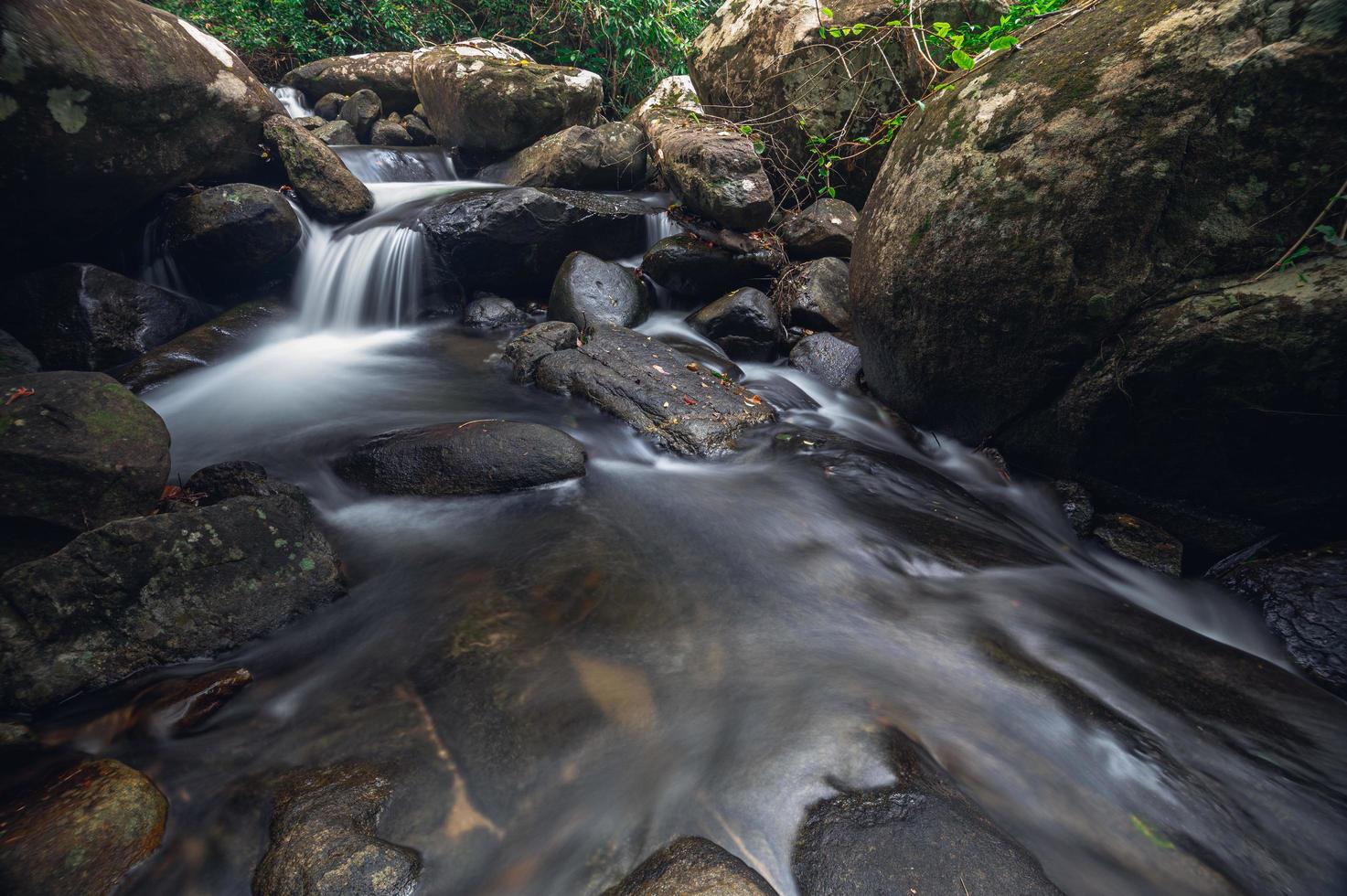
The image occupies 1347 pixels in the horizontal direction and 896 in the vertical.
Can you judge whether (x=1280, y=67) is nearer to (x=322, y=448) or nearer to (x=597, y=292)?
(x=597, y=292)

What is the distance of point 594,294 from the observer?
23.0 feet

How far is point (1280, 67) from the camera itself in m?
2.87

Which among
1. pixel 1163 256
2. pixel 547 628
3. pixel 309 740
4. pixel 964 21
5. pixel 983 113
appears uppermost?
pixel 964 21

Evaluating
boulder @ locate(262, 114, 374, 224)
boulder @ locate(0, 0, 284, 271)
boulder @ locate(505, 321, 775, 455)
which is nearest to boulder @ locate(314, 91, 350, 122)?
boulder @ locate(262, 114, 374, 224)

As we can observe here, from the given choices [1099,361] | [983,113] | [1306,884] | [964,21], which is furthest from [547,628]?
[964,21]

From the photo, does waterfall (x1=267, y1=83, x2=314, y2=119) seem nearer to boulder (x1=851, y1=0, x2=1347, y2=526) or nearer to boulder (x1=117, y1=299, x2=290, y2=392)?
boulder (x1=117, y1=299, x2=290, y2=392)

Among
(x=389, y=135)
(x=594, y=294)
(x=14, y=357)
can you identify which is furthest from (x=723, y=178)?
(x=389, y=135)

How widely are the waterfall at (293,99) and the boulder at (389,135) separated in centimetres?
209

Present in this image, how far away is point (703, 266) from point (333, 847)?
22.1 feet

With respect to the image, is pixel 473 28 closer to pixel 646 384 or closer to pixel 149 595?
pixel 646 384

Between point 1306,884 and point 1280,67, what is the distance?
3.54 m

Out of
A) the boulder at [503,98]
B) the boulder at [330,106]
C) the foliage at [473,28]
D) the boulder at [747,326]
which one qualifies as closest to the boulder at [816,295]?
the boulder at [747,326]

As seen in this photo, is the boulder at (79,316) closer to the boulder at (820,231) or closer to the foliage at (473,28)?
the boulder at (820,231)

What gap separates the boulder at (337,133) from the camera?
10930 mm
